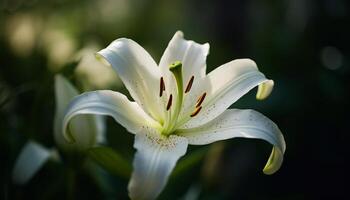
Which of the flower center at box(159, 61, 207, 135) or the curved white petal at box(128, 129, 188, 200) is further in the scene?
the flower center at box(159, 61, 207, 135)

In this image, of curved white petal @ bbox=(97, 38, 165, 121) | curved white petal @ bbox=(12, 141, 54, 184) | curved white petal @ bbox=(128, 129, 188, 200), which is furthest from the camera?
curved white petal @ bbox=(12, 141, 54, 184)

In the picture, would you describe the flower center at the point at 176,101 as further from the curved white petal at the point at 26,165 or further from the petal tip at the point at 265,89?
the curved white petal at the point at 26,165

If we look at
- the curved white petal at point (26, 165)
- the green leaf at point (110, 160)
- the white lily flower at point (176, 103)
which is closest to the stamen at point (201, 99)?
the white lily flower at point (176, 103)

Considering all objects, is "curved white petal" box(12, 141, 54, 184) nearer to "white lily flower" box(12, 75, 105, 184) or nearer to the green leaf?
"white lily flower" box(12, 75, 105, 184)

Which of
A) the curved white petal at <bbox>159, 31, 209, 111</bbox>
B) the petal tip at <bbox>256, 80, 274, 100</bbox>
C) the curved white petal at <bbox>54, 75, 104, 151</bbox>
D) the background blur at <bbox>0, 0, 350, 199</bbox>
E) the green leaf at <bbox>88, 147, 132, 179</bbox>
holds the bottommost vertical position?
the background blur at <bbox>0, 0, 350, 199</bbox>

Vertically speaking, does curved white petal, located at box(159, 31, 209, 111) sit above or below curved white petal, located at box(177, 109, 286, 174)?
above

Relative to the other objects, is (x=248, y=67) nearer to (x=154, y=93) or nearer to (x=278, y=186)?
(x=154, y=93)

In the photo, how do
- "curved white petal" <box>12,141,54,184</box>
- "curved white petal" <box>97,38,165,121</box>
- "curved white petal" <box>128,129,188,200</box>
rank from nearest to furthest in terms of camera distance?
"curved white petal" <box>128,129,188,200</box>
"curved white petal" <box>97,38,165,121</box>
"curved white petal" <box>12,141,54,184</box>

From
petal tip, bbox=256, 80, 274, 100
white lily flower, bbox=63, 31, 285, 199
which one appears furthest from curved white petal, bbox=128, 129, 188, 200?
petal tip, bbox=256, 80, 274, 100
